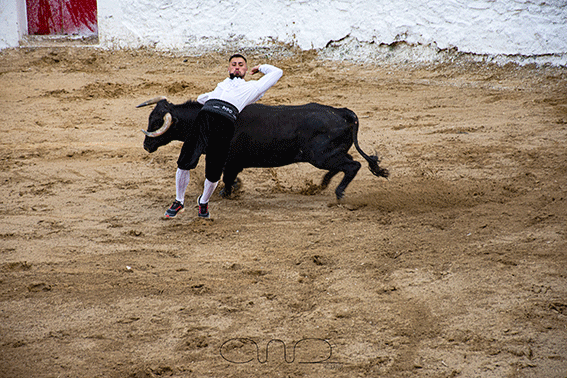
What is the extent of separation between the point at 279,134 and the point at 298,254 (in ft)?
5.09

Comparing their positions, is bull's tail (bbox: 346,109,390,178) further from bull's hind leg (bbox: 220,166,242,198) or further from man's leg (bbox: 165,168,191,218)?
man's leg (bbox: 165,168,191,218)

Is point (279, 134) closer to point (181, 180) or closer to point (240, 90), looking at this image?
point (240, 90)

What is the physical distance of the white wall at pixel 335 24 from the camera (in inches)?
403

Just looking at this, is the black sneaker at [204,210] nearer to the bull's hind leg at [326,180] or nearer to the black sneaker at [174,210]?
the black sneaker at [174,210]

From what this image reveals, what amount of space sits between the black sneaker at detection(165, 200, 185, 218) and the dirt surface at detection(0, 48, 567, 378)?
0.35 feet

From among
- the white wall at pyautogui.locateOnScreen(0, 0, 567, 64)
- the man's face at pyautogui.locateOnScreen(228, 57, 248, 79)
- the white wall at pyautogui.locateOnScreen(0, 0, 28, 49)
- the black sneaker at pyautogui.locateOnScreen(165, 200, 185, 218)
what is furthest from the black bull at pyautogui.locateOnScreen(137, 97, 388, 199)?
the white wall at pyautogui.locateOnScreen(0, 0, 28, 49)

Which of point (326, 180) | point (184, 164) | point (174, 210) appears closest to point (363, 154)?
point (326, 180)

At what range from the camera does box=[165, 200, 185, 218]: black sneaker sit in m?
5.80

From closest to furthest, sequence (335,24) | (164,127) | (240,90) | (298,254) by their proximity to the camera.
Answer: (298,254) → (240,90) → (164,127) → (335,24)

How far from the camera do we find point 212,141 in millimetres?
5398

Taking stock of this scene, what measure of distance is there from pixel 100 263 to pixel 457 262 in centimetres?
346

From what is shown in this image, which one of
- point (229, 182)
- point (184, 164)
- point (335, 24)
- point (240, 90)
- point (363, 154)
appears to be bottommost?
point (229, 182)

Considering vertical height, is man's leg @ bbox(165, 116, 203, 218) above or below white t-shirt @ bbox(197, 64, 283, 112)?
below

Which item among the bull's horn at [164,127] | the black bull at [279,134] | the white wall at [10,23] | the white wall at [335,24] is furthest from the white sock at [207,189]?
the white wall at [10,23]
